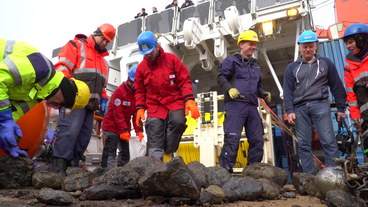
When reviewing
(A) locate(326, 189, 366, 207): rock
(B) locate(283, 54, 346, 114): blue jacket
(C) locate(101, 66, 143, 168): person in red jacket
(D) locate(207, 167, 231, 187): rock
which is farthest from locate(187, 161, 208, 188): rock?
(C) locate(101, 66, 143, 168): person in red jacket

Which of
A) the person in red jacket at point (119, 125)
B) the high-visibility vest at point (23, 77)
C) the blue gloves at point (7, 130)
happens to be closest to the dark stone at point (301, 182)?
the high-visibility vest at point (23, 77)

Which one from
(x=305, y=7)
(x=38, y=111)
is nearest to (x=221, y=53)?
(x=305, y=7)

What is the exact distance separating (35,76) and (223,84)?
175 centimetres

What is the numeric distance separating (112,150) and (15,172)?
1.75m

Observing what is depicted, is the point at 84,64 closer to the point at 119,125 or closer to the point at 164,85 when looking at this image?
the point at 164,85

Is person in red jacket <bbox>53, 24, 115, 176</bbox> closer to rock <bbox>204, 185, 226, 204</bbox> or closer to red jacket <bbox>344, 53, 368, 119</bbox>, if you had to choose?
rock <bbox>204, 185, 226, 204</bbox>

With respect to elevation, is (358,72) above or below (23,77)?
above

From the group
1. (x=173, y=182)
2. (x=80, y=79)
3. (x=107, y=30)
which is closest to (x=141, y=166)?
(x=173, y=182)

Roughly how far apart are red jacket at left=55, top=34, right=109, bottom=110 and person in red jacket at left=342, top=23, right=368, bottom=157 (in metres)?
2.53

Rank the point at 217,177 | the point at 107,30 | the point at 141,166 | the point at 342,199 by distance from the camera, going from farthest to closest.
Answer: the point at 107,30 < the point at 217,177 < the point at 141,166 < the point at 342,199

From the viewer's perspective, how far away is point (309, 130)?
251cm

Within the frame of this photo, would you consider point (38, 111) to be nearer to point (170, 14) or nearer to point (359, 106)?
point (359, 106)

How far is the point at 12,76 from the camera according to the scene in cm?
168

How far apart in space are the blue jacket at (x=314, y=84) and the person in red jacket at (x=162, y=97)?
1.02 m
